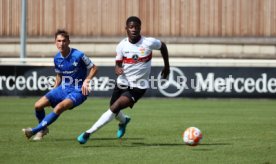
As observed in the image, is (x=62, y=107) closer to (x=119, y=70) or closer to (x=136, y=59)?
(x=119, y=70)

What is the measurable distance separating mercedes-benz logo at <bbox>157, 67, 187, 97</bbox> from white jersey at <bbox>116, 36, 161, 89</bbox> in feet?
42.5

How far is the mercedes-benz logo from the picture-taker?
2600 cm

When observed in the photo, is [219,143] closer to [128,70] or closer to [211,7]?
[128,70]

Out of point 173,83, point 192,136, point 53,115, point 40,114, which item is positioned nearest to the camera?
point 192,136

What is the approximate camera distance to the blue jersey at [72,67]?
13.5 metres

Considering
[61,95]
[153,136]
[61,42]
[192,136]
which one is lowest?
[153,136]

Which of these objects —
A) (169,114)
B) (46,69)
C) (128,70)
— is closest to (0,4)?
(46,69)

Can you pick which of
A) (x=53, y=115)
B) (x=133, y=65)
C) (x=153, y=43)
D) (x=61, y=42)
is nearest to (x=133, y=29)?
(x=153, y=43)

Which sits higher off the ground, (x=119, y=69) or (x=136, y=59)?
(x=136, y=59)

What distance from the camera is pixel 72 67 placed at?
13.5m

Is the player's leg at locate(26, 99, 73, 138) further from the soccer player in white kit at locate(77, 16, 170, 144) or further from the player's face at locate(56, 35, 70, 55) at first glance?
the player's face at locate(56, 35, 70, 55)

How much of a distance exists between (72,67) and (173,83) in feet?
41.9

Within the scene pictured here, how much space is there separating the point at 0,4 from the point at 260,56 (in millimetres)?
11315

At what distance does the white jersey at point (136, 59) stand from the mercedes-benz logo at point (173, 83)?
1296 cm
